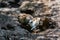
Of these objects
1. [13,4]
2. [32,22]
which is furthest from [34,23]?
[13,4]

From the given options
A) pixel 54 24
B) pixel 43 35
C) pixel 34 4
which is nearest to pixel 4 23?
pixel 43 35

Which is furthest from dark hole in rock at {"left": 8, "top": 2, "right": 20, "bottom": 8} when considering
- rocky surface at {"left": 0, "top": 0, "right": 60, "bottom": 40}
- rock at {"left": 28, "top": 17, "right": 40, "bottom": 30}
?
rock at {"left": 28, "top": 17, "right": 40, "bottom": 30}

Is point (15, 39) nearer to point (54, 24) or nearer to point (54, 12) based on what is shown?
point (54, 24)

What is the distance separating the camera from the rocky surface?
6618 millimetres

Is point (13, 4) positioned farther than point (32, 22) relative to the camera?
Yes

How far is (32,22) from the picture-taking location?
26.8 ft

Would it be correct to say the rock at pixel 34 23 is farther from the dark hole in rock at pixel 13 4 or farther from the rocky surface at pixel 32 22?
the dark hole in rock at pixel 13 4

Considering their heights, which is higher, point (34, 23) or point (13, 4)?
point (13, 4)

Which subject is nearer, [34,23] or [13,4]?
[34,23]

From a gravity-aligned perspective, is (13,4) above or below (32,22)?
above

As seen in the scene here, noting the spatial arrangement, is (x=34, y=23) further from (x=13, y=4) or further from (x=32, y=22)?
(x=13, y=4)

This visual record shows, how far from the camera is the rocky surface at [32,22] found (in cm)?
662

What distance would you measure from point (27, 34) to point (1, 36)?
3.54 feet

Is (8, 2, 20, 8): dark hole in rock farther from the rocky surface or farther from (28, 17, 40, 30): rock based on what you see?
(28, 17, 40, 30): rock
